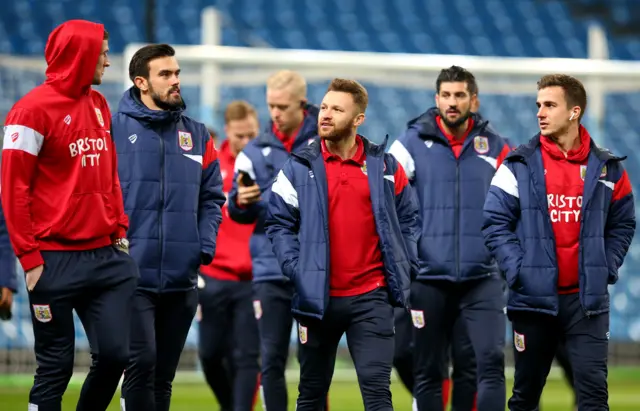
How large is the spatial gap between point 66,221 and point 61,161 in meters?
0.27

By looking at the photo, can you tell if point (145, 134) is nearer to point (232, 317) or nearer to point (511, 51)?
point (232, 317)

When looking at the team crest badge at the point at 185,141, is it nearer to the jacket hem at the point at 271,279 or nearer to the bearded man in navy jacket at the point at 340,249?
the bearded man in navy jacket at the point at 340,249

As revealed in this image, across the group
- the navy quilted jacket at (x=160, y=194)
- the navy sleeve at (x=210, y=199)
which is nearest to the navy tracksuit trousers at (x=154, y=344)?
the navy quilted jacket at (x=160, y=194)

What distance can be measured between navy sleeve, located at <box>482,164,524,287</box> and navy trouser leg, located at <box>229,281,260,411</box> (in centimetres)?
230

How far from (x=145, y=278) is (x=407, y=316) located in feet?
8.29

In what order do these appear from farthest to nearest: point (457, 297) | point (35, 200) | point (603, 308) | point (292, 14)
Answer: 1. point (292, 14)
2. point (457, 297)
3. point (603, 308)
4. point (35, 200)

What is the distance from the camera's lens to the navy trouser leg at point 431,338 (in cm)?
736

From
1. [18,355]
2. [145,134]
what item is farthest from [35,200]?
[18,355]

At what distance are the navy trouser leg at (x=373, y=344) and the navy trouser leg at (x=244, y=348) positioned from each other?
212 cm

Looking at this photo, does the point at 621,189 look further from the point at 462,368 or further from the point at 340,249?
the point at 462,368

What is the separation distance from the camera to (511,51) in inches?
690

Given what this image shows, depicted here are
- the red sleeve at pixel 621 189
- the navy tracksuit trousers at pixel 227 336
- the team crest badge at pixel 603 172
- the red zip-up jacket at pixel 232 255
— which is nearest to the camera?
the team crest badge at pixel 603 172

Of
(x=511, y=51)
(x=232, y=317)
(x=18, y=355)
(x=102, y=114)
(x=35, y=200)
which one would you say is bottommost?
(x=18, y=355)

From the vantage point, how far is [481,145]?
298 inches
